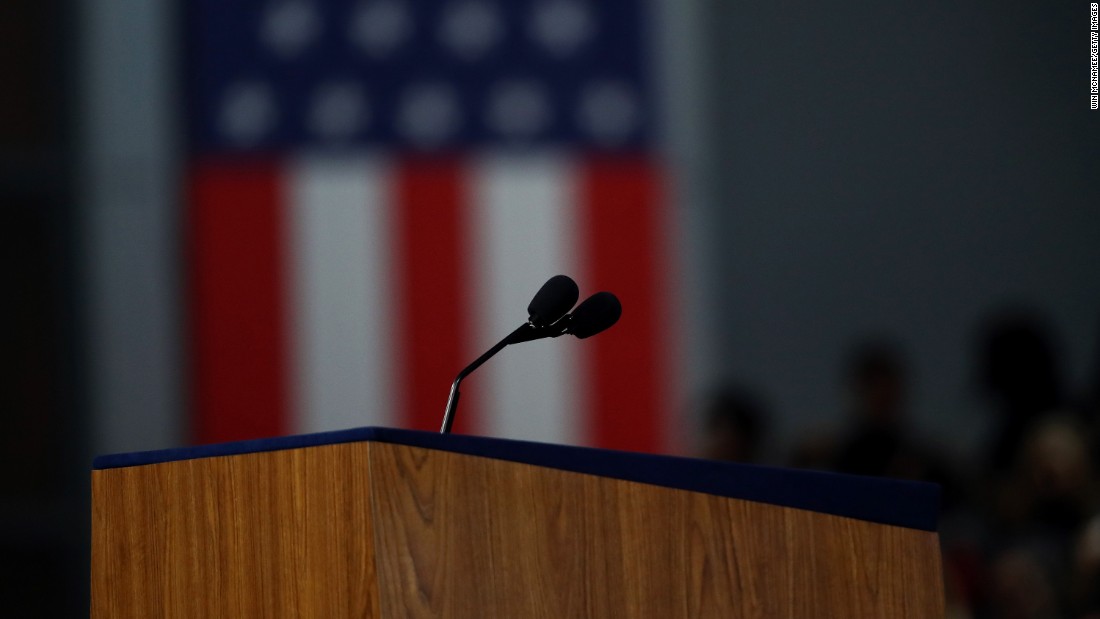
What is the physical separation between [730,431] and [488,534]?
2.77 meters

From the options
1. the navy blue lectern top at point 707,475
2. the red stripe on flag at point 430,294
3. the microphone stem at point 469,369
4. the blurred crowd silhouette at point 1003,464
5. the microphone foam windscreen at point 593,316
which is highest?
the red stripe on flag at point 430,294

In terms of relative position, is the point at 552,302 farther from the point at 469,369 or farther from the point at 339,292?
the point at 339,292

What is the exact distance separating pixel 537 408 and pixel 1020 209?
5.53 ft

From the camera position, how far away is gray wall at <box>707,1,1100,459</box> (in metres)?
5.12

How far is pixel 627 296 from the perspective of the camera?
199 inches

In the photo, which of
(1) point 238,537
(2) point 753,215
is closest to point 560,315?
(1) point 238,537

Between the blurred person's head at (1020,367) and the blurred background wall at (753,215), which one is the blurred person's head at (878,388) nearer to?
the blurred person's head at (1020,367)

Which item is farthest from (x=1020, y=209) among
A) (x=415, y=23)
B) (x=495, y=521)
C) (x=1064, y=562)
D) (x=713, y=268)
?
(x=495, y=521)

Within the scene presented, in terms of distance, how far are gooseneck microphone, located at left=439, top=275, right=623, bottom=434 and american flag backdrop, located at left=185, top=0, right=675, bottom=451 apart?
11.1 feet

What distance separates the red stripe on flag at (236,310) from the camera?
5.03 m

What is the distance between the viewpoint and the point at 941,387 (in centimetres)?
507

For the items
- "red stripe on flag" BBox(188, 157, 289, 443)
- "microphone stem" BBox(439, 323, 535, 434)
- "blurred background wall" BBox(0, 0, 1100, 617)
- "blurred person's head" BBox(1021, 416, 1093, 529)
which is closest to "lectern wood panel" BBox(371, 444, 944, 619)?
"microphone stem" BBox(439, 323, 535, 434)

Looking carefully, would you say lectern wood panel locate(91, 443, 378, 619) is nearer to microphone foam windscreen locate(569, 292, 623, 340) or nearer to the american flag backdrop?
microphone foam windscreen locate(569, 292, 623, 340)

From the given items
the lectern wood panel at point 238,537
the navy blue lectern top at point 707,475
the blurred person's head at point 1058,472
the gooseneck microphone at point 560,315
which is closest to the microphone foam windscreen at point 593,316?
the gooseneck microphone at point 560,315
